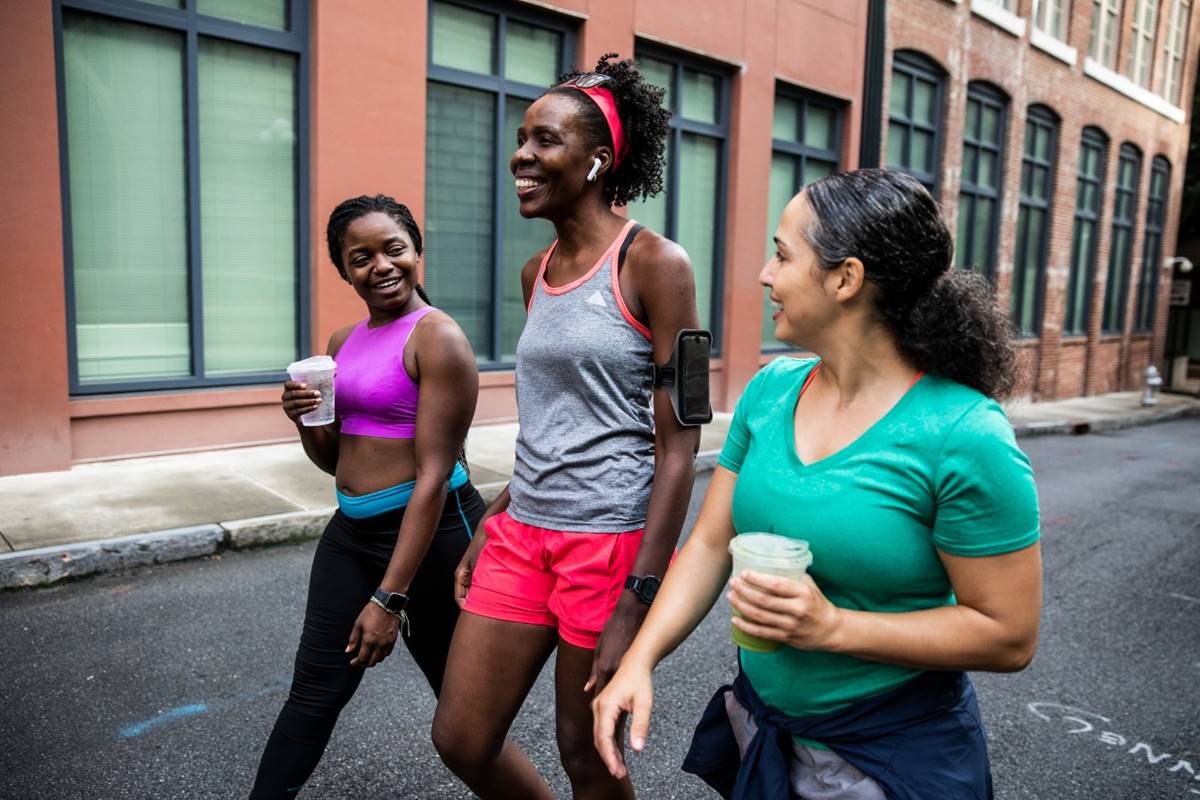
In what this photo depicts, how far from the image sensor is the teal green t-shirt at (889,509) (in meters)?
1.55

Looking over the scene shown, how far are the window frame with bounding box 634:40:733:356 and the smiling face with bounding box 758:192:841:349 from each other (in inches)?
377

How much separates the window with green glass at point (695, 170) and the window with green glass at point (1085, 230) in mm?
10048

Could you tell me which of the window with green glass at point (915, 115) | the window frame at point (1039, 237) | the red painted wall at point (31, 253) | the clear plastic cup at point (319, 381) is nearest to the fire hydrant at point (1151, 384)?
the window frame at point (1039, 237)

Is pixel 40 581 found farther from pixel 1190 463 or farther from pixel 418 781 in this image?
pixel 1190 463

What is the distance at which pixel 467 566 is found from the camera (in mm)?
2641

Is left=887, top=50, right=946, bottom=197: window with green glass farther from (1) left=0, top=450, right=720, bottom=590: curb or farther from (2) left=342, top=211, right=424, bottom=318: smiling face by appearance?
(2) left=342, top=211, right=424, bottom=318: smiling face

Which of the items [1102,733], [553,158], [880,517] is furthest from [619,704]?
[1102,733]

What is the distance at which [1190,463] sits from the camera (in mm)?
11625

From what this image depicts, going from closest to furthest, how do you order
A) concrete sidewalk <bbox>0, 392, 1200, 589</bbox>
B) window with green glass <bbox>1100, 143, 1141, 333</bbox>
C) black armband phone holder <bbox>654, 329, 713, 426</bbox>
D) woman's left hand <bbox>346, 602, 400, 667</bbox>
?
black armband phone holder <bbox>654, 329, 713, 426</bbox>
woman's left hand <bbox>346, 602, 400, 667</bbox>
concrete sidewalk <bbox>0, 392, 1200, 589</bbox>
window with green glass <bbox>1100, 143, 1141, 333</bbox>

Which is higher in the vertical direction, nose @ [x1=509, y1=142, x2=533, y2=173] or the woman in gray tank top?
nose @ [x1=509, y1=142, x2=533, y2=173]

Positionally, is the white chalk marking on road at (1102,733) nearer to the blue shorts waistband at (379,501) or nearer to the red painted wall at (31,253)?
the blue shorts waistband at (379,501)

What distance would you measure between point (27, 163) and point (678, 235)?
7086 mm

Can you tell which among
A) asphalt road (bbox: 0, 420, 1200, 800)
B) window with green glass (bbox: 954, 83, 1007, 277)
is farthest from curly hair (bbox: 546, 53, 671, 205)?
window with green glass (bbox: 954, 83, 1007, 277)

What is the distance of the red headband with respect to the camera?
2.51 meters
